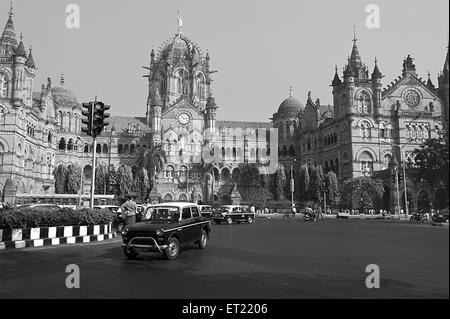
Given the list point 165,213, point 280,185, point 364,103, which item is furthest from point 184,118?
point 165,213

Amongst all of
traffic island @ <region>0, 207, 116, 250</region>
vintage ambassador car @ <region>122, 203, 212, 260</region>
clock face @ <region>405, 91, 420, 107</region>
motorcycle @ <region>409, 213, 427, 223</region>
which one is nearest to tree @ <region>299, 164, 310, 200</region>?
clock face @ <region>405, 91, 420, 107</region>

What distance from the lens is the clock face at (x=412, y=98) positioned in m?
64.1

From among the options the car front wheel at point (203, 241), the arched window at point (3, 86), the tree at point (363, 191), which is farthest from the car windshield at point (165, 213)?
the arched window at point (3, 86)

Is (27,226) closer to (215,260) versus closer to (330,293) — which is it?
(215,260)

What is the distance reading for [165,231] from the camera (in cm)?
1190

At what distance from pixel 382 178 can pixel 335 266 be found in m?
50.5

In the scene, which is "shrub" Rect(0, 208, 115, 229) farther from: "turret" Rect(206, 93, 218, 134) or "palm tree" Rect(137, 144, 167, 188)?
"turret" Rect(206, 93, 218, 134)

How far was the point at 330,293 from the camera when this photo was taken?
7031 mm

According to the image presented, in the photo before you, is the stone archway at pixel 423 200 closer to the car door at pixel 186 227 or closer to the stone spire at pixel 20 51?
the car door at pixel 186 227

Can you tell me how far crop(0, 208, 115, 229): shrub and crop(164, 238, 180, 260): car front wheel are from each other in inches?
261

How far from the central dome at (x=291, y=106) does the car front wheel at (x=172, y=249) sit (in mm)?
80607

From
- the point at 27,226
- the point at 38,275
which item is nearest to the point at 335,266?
the point at 38,275

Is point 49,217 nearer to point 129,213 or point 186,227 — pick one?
point 129,213

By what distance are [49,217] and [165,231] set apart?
7165 mm
